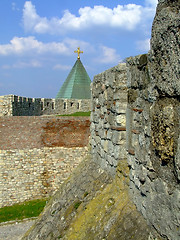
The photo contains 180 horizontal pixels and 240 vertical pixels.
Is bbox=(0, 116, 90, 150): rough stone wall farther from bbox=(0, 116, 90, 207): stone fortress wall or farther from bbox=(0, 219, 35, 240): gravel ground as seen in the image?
bbox=(0, 219, 35, 240): gravel ground

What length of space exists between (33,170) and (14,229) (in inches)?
118

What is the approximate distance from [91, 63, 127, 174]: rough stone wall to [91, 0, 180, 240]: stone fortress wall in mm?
15

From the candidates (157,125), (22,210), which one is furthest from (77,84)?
(157,125)

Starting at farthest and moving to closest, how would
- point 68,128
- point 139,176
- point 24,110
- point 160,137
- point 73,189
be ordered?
1. point 24,110
2. point 68,128
3. point 73,189
4. point 139,176
5. point 160,137

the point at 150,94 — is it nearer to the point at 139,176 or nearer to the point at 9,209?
the point at 139,176

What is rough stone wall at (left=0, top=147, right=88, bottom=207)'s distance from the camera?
39.1ft

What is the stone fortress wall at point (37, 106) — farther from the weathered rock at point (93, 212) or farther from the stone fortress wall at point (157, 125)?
the stone fortress wall at point (157, 125)

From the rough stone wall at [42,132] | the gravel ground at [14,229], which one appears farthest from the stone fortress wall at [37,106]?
the gravel ground at [14,229]

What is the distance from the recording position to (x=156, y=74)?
236 centimetres

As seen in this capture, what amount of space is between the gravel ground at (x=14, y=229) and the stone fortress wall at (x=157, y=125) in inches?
291

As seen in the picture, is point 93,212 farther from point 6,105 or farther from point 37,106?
point 37,106

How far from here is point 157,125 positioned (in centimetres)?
233

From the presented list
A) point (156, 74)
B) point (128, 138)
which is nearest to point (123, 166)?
point (128, 138)

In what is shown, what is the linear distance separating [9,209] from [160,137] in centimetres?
1084
